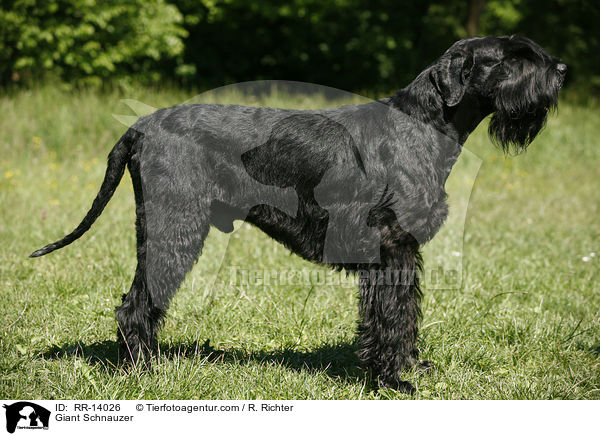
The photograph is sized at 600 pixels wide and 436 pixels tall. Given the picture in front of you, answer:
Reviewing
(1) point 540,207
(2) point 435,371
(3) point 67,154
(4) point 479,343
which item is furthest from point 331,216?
(3) point 67,154

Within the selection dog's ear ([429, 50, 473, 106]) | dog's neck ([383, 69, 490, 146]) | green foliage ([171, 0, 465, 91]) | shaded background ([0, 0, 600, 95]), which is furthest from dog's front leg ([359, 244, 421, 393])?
green foliage ([171, 0, 465, 91])

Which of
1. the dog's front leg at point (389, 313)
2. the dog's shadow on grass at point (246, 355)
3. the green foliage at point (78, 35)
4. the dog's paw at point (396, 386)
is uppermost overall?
the green foliage at point (78, 35)

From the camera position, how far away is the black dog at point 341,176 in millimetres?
3035

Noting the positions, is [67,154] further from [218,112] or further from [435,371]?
[435,371]

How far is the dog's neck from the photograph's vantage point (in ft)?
10.0

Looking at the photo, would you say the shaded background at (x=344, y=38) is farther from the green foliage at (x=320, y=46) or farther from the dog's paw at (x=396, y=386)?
the dog's paw at (x=396, y=386)

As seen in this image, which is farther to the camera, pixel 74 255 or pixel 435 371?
pixel 74 255

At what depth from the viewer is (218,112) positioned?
10.5ft

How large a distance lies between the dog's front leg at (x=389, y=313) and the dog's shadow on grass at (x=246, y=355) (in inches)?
7.5
